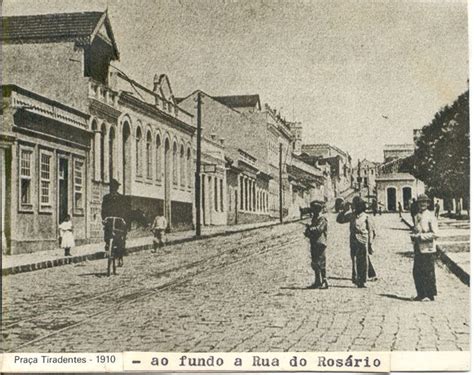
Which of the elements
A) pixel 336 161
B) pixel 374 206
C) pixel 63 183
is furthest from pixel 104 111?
pixel 374 206

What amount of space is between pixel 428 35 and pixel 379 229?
1.44 m

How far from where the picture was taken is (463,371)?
5.34 m

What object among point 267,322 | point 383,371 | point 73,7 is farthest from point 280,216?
point 73,7

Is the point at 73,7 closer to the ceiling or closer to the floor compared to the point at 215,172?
closer to the ceiling

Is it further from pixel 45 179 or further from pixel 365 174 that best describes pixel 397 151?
pixel 45 179

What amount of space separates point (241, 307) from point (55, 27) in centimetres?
243

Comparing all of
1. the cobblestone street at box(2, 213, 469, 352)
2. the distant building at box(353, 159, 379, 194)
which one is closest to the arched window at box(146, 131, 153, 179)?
the cobblestone street at box(2, 213, 469, 352)

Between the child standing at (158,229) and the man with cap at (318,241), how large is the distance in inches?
41.1

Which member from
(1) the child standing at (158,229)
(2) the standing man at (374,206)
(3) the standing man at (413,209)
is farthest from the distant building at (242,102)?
(3) the standing man at (413,209)

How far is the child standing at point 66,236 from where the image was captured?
215 inches

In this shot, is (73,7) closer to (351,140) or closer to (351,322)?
(351,140)

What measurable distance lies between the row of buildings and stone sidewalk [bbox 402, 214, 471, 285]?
30.0 inches

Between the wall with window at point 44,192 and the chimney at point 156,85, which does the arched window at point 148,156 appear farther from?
the wall with window at point 44,192
